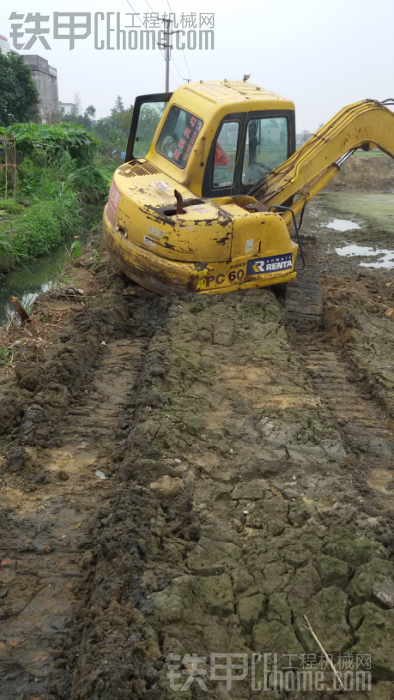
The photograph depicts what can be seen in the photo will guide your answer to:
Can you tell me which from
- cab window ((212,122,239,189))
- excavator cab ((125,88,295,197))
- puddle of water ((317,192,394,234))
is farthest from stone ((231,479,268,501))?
puddle of water ((317,192,394,234))

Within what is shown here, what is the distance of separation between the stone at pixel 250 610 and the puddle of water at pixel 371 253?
835 cm

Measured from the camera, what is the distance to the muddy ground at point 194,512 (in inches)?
91.8

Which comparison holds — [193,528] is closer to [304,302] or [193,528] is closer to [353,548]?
[353,548]

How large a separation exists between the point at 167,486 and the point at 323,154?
16.0 ft

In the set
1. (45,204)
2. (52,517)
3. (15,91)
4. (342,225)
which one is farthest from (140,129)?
(15,91)

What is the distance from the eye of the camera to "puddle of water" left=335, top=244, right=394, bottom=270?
10039 mm

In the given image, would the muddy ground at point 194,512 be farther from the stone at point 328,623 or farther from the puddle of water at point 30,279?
the puddle of water at point 30,279

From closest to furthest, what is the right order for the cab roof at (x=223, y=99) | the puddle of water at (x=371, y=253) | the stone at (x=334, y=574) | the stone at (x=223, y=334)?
the stone at (x=334, y=574)
the stone at (x=223, y=334)
the cab roof at (x=223, y=99)
the puddle of water at (x=371, y=253)

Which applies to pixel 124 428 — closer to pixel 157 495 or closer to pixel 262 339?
pixel 157 495

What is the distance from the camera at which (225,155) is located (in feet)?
20.4

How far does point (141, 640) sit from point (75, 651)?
348 mm

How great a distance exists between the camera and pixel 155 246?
571 cm

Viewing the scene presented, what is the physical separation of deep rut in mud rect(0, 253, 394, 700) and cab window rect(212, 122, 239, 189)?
A: 7.65 feet

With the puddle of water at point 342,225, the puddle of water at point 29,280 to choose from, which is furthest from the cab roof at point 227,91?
the puddle of water at point 342,225
